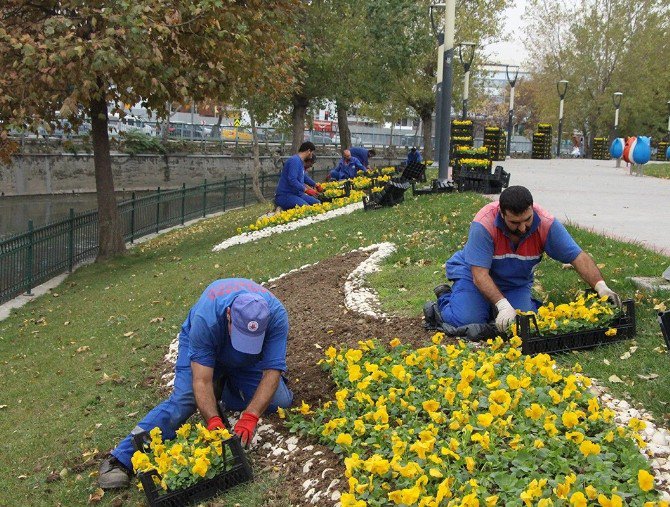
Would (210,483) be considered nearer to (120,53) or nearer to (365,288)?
(365,288)

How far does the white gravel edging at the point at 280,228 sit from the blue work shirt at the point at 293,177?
2.95 feet

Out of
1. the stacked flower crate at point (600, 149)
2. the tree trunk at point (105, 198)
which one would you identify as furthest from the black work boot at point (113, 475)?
the stacked flower crate at point (600, 149)

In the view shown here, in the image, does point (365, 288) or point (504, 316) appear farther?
point (365, 288)

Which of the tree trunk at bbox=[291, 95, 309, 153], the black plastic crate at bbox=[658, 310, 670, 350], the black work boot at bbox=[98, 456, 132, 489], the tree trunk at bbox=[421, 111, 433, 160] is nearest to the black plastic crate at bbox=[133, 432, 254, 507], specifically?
the black work boot at bbox=[98, 456, 132, 489]

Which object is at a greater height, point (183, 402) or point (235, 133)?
point (235, 133)

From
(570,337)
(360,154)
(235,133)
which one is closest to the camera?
(570,337)

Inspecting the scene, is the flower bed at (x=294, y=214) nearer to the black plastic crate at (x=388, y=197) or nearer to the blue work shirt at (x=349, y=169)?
the black plastic crate at (x=388, y=197)

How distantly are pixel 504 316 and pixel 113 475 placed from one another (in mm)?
2716

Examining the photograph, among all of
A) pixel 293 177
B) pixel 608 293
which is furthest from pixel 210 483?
pixel 293 177

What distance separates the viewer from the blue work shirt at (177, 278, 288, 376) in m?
4.66

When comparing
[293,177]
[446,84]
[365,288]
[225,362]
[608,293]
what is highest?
[446,84]

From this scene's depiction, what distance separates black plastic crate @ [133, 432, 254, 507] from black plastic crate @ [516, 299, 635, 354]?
1.95 meters

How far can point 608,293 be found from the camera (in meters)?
5.44

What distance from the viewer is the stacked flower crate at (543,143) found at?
136 feet
